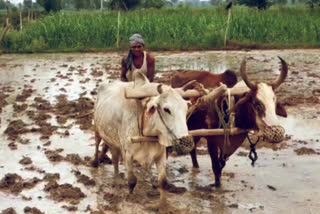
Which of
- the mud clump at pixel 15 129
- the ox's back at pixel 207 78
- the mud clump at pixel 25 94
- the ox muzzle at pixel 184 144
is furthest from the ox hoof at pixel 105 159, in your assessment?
the mud clump at pixel 25 94

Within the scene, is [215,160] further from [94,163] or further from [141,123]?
[94,163]

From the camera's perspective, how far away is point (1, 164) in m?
6.54

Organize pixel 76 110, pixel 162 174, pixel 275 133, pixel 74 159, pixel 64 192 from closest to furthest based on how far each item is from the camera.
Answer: pixel 275 133
pixel 162 174
pixel 64 192
pixel 74 159
pixel 76 110

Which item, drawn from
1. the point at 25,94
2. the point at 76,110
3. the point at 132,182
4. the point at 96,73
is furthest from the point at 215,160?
the point at 96,73

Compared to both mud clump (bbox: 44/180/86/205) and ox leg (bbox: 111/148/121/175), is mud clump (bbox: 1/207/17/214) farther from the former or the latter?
ox leg (bbox: 111/148/121/175)

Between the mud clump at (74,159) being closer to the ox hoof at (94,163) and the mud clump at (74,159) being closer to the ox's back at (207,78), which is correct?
the ox hoof at (94,163)

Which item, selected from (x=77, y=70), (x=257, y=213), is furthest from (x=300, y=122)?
(x=77, y=70)

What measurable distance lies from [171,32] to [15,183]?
14944 millimetres

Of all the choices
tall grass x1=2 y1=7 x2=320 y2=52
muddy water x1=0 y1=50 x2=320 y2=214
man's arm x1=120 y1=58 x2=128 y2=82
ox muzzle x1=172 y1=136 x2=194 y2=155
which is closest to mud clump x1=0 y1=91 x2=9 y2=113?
muddy water x1=0 y1=50 x2=320 y2=214

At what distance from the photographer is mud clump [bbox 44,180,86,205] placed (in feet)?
17.4

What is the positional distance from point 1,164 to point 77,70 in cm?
852

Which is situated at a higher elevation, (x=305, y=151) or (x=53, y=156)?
(x=305, y=151)

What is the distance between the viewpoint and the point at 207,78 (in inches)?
247

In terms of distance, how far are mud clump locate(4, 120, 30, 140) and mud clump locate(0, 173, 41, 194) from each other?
1.88 metres
